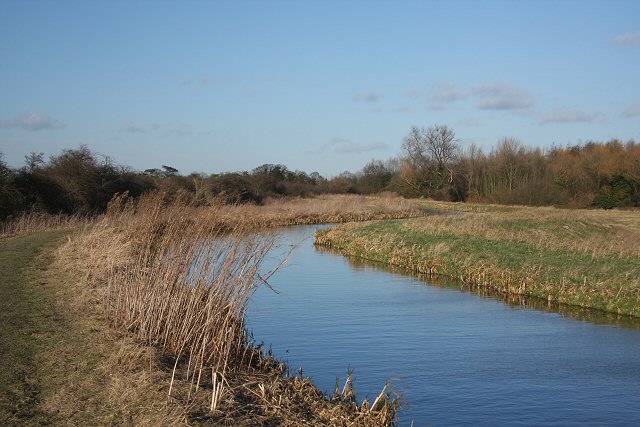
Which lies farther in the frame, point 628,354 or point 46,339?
point 628,354

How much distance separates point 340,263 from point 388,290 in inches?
261

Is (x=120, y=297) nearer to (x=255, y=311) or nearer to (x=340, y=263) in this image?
(x=255, y=311)

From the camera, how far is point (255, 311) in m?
14.8

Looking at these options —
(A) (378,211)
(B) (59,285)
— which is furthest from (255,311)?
(A) (378,211)

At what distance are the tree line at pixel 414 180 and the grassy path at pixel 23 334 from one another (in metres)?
3.21

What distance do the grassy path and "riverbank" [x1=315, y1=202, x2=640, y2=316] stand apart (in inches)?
502

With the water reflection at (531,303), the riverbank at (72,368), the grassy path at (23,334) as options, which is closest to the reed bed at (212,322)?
the riverbank at (72,368)

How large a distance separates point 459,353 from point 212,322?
5.27 m

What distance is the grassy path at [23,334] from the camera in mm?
6361

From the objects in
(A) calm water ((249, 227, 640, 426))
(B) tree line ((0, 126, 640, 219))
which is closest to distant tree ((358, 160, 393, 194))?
(B) tree line ((0, 126, 640, 219))

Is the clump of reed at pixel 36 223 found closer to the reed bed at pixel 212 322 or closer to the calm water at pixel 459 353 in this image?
the calm water at pixel 459 353

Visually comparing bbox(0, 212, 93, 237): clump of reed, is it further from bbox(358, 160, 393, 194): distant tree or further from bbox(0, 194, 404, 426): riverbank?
bbox(358, 160, 393, 194): distant tree

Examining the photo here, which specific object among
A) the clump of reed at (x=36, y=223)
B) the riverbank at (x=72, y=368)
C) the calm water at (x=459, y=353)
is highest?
the clump of reed at (x=36, y=223)

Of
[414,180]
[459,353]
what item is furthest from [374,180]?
[459,353]
